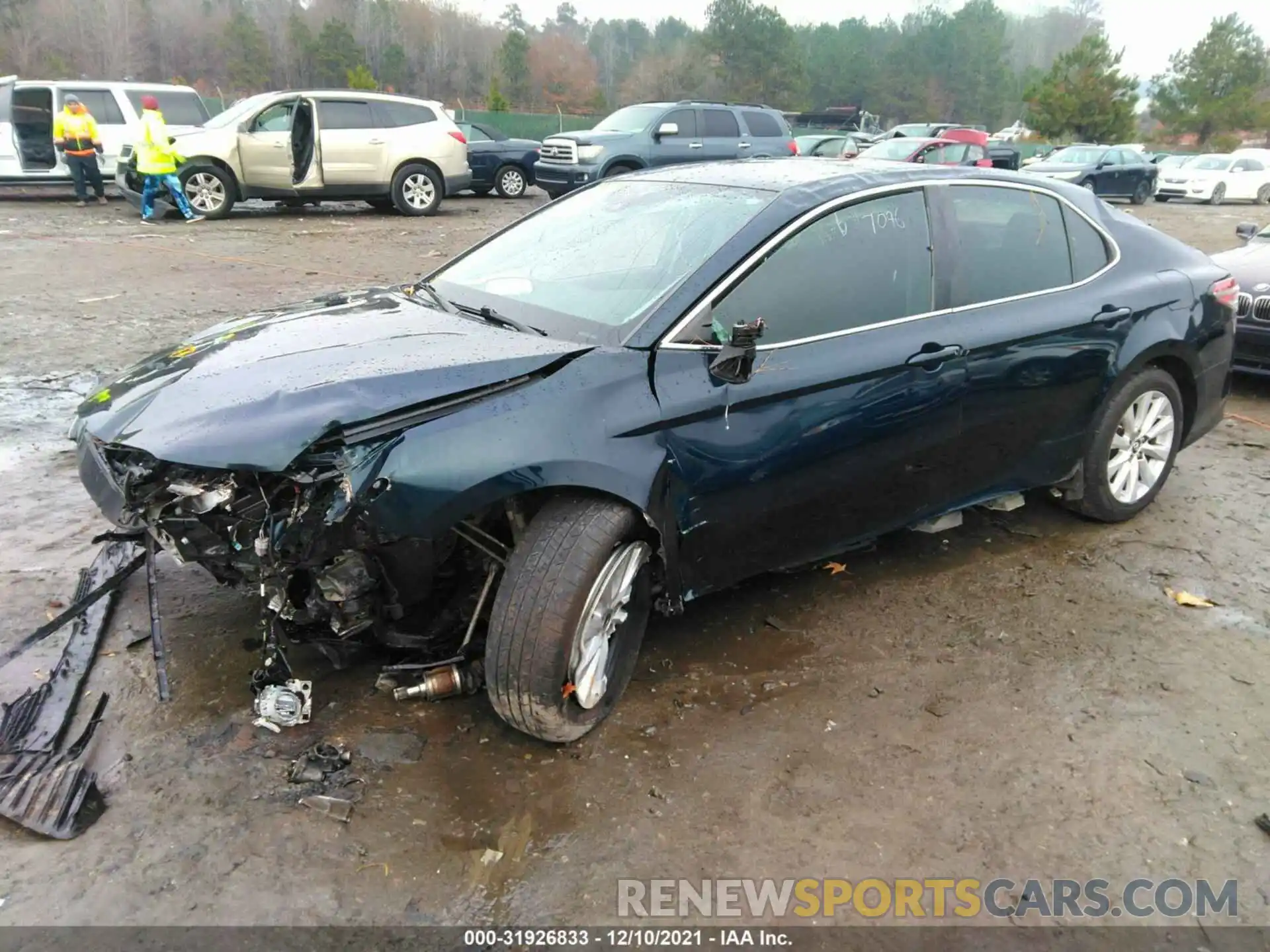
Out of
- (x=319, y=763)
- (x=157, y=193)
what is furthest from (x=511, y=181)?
(x=319, y=763)

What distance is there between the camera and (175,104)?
15484 mm

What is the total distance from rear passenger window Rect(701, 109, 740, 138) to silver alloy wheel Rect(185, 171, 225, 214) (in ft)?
26.1

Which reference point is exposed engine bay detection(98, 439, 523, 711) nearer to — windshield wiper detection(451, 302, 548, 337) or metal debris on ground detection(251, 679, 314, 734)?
metal debris on ground detection(251, 679, 314, 734)

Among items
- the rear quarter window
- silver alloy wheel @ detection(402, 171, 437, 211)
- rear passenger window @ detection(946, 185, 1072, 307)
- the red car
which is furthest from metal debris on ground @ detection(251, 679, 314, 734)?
the red car

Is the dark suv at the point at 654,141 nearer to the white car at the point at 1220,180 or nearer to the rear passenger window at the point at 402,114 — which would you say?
the rear passenger window at the point at 402,114

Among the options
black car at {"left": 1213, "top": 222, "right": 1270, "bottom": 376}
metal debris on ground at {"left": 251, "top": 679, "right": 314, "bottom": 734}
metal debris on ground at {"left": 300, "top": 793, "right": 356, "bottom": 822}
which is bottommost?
metal debris on ground at {"left": 300, "top": 793, "right": 356, "bottom": 822}

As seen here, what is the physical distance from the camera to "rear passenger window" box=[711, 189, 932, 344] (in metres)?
3.21

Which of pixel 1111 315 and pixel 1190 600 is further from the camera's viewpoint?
pixel 1111 315

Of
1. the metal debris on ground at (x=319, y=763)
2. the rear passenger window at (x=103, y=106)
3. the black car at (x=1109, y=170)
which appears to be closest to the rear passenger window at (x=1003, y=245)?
the metal debris on ground at (x=319, y=763)

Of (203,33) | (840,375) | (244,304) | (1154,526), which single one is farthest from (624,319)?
(203,33)

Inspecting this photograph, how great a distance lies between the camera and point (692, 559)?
3.09 m

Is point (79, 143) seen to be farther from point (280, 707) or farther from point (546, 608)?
point (546, 608)

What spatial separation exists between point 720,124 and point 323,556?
15489mm

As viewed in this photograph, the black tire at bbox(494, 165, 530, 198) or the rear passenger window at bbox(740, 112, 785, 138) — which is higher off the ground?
the rear passenger window at bbox(740, 112, 785, 138)
